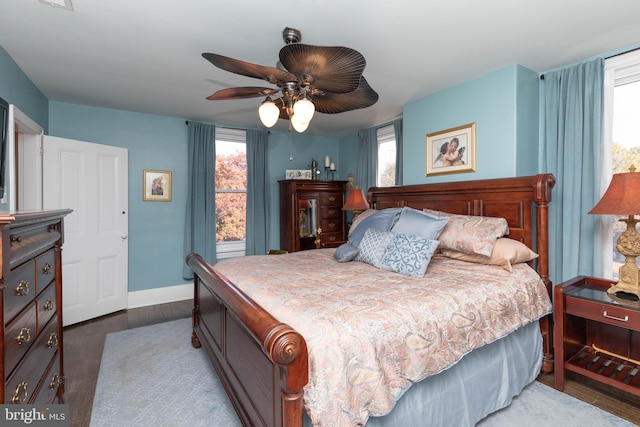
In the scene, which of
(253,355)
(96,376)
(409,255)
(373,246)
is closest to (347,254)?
(373,246)

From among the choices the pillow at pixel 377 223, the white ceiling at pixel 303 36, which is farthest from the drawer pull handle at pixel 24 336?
the pillow at pixel 377 223

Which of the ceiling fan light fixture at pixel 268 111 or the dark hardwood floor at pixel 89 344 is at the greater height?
the ceiling fan light fixture at pixel 268 111

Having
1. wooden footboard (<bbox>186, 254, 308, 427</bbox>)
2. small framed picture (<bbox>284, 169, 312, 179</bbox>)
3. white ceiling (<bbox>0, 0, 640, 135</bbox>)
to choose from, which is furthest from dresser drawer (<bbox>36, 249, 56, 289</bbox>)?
small framed picture (<bbox>284, 169, 312, 179</bbox>)

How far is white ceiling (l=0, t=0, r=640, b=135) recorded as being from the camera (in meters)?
1.97

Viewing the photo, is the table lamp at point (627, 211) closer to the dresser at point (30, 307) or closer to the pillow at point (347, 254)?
the pillow at point (347, 254)

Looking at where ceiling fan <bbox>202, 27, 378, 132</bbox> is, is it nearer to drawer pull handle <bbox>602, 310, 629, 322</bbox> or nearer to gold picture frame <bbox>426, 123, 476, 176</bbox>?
gold picture frame <bbox>426, 123, 476, 176</bbox>

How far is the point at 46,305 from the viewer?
1657mm

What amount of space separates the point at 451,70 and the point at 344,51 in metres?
1.72

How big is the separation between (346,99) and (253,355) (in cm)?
183

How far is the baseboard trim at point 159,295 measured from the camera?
4.16 m

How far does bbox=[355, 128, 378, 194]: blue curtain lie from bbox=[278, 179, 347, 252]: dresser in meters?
0.36

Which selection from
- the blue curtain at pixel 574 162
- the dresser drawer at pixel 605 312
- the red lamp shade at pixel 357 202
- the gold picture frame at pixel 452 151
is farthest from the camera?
the red lamp shade at pixel 357 202

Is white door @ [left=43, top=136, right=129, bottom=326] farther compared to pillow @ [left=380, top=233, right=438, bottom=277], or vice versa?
white door @ [left=43, top=136, right=129, bottom=326]

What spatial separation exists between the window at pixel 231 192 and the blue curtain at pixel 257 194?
0.44ft
